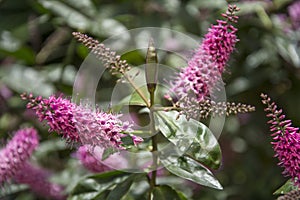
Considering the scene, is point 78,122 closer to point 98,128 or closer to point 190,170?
point 98,128

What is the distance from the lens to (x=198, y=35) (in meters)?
1.82

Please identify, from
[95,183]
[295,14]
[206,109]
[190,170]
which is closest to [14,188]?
[95,183]

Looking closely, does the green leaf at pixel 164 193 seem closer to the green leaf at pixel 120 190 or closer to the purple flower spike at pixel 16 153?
the green leaf at pixel 120 190

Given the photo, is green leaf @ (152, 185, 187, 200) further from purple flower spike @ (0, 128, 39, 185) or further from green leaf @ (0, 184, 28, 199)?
green leaf @ (0, 184, 28, 199)

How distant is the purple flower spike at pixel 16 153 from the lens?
1310 mm

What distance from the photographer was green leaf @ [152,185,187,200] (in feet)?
3.82

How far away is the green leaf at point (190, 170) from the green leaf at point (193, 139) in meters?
0.02

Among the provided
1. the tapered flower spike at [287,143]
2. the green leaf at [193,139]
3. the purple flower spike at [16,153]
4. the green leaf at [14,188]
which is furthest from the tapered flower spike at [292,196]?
the green leaf at [14,188]

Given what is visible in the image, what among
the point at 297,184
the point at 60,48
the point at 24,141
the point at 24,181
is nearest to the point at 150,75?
the point at 297,184

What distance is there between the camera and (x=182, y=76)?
1129 mm

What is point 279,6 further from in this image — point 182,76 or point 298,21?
point 182,76

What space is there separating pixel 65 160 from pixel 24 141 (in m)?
0.62

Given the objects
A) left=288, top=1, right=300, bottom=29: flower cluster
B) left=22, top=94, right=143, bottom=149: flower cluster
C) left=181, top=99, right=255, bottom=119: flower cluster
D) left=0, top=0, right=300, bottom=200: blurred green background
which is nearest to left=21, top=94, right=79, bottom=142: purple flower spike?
left=22, top=94, right=143, bottom=149: flower cluster

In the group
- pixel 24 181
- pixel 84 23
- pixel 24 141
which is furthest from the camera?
pixel 84 23
